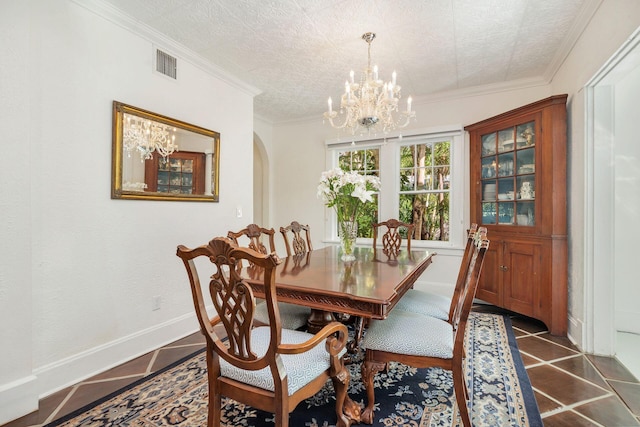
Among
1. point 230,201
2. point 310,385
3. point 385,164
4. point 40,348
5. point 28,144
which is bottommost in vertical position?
point 40,348

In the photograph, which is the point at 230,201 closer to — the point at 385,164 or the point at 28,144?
the point at 28,144

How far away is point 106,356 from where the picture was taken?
7.18 ft

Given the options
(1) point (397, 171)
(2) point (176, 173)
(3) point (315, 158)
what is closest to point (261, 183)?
(3) point (315, 158)

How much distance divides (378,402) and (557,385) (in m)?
1.19

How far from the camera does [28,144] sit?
1739 mm

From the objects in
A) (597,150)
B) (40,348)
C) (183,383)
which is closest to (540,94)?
(597,150)

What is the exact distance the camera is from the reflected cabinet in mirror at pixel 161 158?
7.53ft

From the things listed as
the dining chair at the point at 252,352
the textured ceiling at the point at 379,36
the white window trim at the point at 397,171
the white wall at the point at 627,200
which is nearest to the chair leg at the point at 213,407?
the dining chair at the point at 252,352

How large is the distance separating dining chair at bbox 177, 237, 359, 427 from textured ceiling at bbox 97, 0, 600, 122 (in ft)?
→ 6.62

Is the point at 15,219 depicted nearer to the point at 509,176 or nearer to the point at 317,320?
the point at 317,320

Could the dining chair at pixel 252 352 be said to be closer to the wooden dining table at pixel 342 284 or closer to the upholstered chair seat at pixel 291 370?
the upholstered chair seat at pixel 291 370

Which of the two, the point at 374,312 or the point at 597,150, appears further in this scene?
the point at 597,150

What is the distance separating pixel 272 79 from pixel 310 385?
320 centimetres

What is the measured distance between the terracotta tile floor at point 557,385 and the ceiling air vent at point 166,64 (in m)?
2.41
